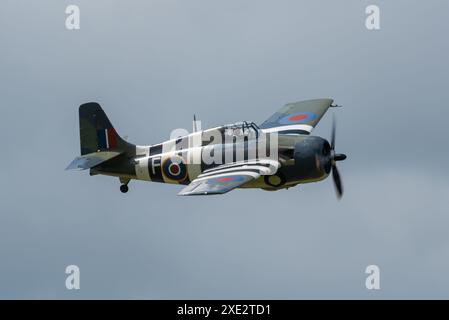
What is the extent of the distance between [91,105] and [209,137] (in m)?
6.15

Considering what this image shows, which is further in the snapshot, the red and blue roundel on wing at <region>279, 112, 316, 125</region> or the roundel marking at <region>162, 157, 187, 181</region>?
the red and blue roundel on wing at <region>279, 112, 316, 125</region>

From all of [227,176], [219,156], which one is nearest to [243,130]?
[219,156]

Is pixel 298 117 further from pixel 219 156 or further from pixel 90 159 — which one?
pixel 90 159

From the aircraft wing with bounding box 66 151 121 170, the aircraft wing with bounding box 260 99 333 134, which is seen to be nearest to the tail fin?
the aircraft wing with bounding box 66 151 121 170

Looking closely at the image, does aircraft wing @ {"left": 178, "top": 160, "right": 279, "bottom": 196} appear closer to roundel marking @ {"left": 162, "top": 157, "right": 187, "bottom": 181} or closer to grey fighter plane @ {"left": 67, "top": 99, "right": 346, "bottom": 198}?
grey fighter plane @ {"left": 67, "top": 99, "right": 346, "bottom": 198}

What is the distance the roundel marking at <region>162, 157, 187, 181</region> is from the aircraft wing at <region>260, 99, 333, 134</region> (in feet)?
14.8

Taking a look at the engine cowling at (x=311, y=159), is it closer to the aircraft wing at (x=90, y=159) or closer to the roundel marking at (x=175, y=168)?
the roundel marking at (x=175, y=168)

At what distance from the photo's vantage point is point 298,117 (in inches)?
2013

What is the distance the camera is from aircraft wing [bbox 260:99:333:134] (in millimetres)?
49844

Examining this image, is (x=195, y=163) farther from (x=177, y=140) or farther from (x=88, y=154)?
(x=88, y=154)

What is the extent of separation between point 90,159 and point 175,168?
372 cm

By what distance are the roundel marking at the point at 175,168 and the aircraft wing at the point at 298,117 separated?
14.8 ft

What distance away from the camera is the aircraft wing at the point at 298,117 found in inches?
1962

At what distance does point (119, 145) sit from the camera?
4944cm
